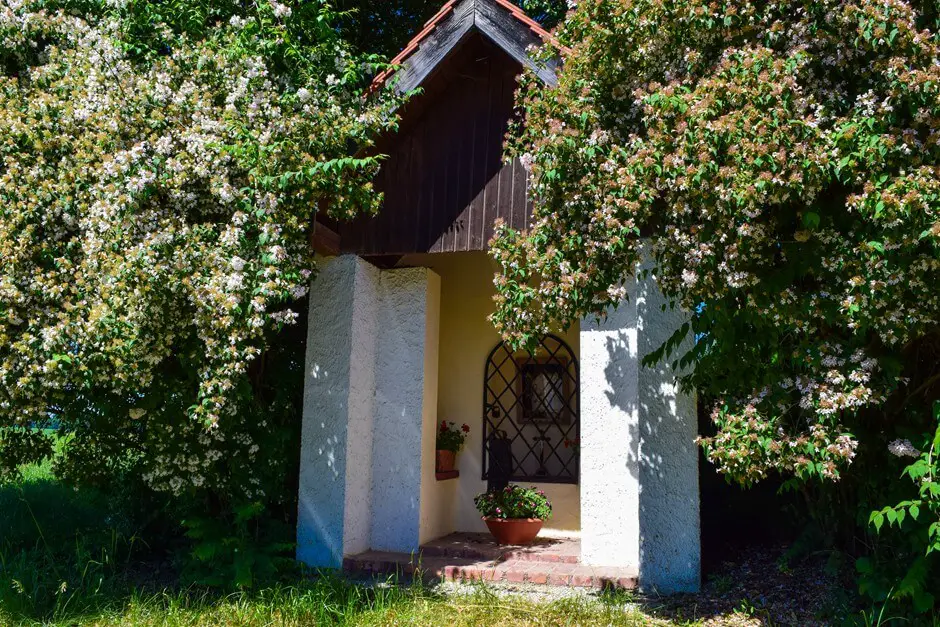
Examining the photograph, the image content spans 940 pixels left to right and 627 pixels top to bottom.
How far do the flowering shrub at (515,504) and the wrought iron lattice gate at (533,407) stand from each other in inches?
36.0

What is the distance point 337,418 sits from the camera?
6.59 meters

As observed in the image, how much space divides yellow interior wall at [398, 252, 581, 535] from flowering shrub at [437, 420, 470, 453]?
0.38 feet

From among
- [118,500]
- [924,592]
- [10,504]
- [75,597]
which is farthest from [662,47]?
[10,504]

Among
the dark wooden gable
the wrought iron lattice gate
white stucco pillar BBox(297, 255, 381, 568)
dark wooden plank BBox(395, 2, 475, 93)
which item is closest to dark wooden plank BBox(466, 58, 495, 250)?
the dark wooden gable

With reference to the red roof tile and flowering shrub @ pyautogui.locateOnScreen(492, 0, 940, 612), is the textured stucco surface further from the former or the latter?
the red roof tile

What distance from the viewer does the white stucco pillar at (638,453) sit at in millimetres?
5676

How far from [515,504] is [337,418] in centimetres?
199

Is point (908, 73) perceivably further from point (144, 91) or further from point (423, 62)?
point (144, 91)

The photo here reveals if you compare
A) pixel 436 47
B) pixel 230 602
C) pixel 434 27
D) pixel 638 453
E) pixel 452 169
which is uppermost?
pixel 434 27

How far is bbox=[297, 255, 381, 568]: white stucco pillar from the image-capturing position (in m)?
6.47

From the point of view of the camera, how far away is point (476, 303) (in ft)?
28.2

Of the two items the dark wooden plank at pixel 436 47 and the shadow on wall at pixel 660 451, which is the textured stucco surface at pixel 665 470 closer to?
the shadow on wall at pixel 660 451

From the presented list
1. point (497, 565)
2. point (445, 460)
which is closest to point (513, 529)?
point (497, 565)

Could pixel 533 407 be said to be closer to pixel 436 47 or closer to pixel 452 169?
pixel 452 169
